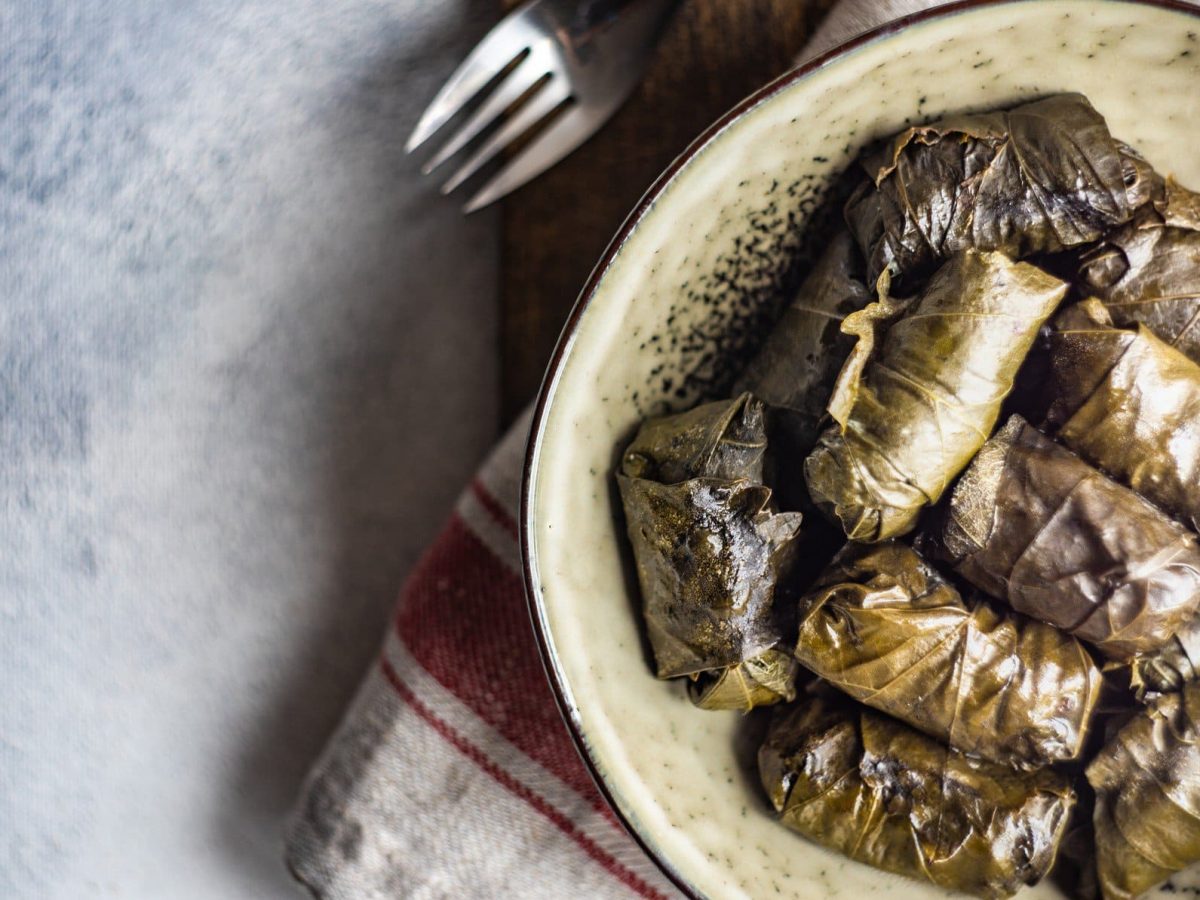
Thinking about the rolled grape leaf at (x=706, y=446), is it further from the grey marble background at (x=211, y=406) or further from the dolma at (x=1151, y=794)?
the grey marble background at (x=211, y=406)

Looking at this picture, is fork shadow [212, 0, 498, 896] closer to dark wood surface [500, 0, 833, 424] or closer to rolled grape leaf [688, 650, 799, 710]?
dark wood surface [500, 0, 833, 424]

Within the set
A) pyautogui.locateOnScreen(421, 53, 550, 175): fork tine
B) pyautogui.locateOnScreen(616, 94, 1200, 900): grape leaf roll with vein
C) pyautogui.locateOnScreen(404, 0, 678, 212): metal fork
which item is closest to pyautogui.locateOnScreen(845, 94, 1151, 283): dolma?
pyautogui.locateOnScreen(616, 94, 1200, 900): grape leaf roll with vein

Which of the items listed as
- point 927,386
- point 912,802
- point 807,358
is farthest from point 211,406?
point 912,802

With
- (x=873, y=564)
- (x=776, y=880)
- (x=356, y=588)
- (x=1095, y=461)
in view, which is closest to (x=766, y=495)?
(x=873, y=564)

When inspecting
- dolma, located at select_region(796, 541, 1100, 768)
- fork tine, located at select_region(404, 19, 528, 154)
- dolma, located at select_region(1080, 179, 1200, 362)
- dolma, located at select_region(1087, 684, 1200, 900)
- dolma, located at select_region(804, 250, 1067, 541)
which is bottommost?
dolma, located at select_region(1087, 684, 1200, 900)

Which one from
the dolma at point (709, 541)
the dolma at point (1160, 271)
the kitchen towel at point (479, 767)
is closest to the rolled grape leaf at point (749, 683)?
the dolma at point (709, 541)

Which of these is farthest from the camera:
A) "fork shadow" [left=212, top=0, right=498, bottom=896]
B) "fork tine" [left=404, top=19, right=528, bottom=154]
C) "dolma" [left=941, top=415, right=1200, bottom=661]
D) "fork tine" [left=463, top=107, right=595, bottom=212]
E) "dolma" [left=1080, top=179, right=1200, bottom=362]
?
"fork shadow" [left=212, top=0, right=498, bottom=896]
